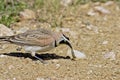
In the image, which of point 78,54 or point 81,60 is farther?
point 78,54

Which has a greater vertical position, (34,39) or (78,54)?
(34,39)

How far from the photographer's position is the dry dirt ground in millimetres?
7973

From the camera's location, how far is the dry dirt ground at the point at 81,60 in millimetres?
7973

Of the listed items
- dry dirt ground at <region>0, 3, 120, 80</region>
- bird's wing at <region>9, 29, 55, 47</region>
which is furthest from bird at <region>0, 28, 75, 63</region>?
dry dirt ground at <region>0, 3, 120, 80</region>

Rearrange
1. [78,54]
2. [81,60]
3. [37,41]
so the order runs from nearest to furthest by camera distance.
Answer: [37,41], [81,60], [78,54]

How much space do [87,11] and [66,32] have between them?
5.27 feet

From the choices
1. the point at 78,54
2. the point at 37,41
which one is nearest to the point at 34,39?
the point at 37,41

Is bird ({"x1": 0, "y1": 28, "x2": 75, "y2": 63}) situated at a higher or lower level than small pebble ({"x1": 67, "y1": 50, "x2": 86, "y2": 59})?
higher

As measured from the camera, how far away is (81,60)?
28.6ft

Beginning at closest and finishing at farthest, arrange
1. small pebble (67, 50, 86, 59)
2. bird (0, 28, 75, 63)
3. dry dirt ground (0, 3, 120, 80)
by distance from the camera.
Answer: dry dirt ground (0, 3, 120, 80)
bird (0, 28, 75, 63)
small pebble (67, 50, 86, 59)

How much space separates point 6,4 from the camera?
35.8 feet

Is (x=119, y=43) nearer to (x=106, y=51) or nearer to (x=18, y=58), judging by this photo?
(x=106, y=51)

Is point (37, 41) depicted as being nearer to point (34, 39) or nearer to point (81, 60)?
point (34, 39)

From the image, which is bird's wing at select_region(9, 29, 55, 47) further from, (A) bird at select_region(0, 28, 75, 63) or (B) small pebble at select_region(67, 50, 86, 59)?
(B) small pebble at select_region(67, 50, 86, 59)
